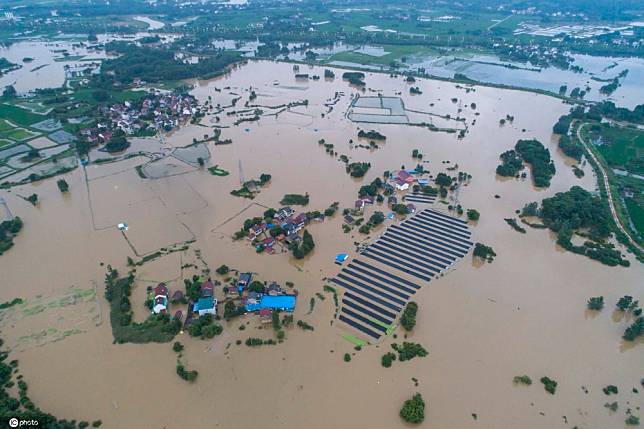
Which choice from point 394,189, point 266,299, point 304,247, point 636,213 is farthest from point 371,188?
point 636,213

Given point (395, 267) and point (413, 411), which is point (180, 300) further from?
point (413, 411)

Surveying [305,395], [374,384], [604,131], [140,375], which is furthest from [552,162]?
[140,375]

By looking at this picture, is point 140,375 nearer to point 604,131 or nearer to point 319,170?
point 319,170

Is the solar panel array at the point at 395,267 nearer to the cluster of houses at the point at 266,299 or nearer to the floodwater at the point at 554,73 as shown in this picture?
the cluster of houses at the point at 266,299

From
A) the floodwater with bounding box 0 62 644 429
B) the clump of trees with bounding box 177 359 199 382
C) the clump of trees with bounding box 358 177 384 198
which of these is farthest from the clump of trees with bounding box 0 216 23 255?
the clump of trees with bounding box 358 177 384 198

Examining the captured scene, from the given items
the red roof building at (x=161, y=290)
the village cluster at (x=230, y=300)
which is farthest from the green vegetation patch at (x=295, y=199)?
the red roof building at (x=161, y=290)

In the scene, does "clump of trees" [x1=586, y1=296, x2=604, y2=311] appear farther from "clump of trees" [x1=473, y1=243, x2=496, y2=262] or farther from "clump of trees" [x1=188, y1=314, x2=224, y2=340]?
"clump of trees" [x1=188, y1=314, x2=224, y2=340]
